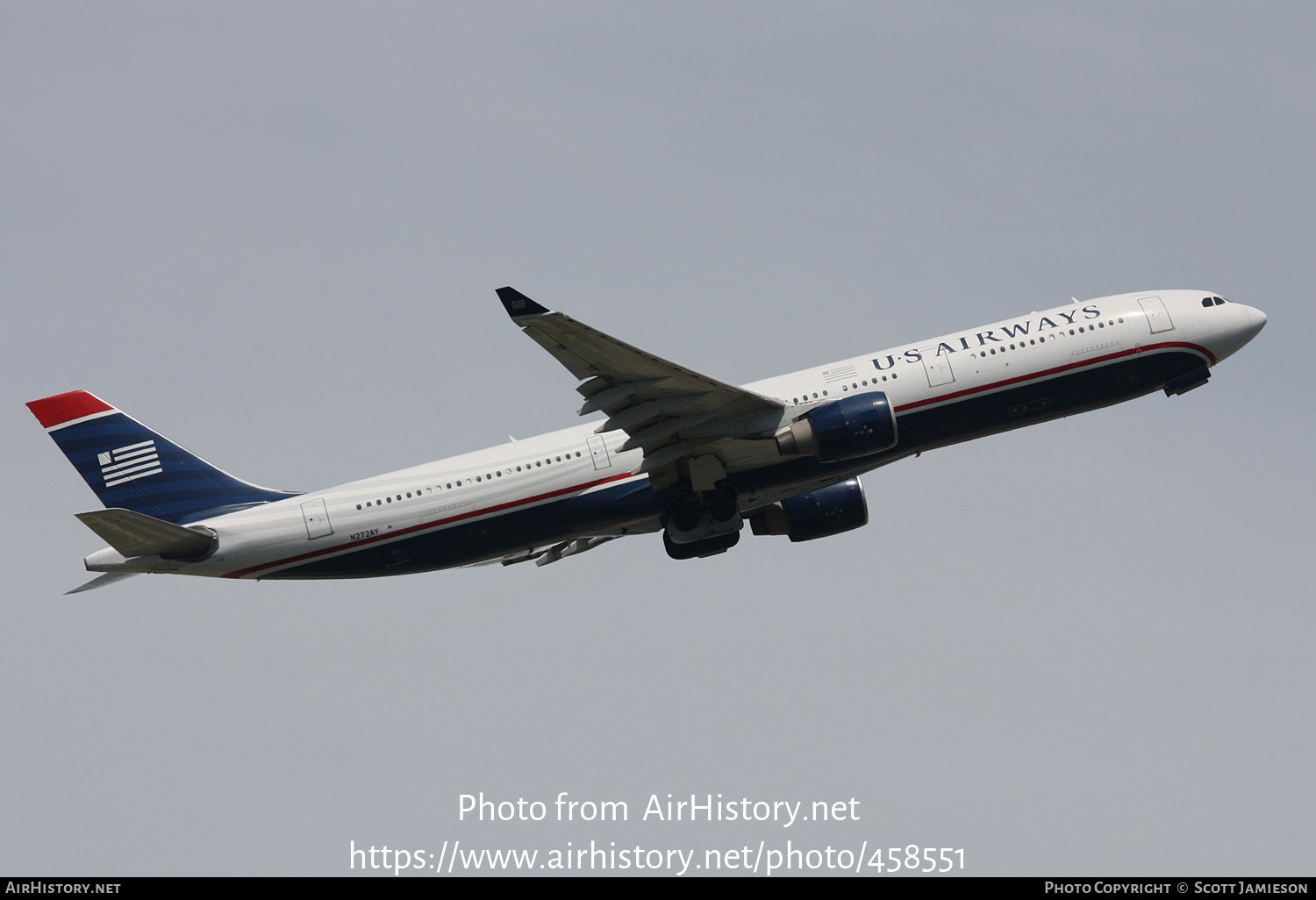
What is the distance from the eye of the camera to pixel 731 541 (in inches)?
1688

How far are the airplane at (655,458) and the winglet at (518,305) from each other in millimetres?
4505

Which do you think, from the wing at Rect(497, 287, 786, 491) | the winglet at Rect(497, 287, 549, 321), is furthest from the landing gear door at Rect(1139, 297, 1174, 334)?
the winglet at Rect(497, 287, 549, 321)

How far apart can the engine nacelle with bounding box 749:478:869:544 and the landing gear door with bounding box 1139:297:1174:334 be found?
34.2 ft

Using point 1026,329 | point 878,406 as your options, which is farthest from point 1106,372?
point 878,406

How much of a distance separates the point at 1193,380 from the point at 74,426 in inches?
1370

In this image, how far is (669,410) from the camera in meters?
39.8

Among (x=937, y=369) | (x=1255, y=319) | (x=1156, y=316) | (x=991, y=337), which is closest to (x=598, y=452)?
(x=937, y=369)

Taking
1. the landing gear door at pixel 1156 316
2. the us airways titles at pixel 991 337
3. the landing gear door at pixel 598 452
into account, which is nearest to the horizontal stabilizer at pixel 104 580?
the landing gear door at pixel 598 452

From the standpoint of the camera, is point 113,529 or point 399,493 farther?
point 399,493

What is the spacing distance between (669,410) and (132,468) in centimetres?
1679

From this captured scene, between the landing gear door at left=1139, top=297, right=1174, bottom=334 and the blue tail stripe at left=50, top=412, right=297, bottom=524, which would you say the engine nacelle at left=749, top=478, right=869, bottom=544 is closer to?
the landing gear door at left=1139, top=297, right=1174, bottom=334

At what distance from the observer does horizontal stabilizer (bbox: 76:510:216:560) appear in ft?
124

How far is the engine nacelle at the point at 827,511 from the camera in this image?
45.3 meters
